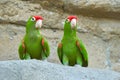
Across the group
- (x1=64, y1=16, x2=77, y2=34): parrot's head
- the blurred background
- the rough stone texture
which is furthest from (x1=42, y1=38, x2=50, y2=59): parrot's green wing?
the blurred background

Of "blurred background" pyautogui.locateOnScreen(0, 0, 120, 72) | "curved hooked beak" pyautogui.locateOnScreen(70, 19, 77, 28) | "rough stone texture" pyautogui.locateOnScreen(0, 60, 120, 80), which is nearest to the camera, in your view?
"rough stone texture" pyautogui.locateOnScreen(0, 60, 120, 80)

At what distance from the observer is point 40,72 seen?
162 cm

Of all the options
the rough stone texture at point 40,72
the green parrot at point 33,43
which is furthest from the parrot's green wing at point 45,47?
the rough stone texture at point 40,72

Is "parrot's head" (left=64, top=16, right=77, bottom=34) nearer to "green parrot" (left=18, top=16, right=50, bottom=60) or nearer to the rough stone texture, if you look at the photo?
"green parrot" (left=18, top=16, right=50, bottom=60)

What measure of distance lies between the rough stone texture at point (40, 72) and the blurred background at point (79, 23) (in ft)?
2.36

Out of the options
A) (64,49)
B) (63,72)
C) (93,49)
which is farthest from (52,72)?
(93,49)

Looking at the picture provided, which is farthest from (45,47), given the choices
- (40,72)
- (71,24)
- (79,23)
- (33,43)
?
(79,23)

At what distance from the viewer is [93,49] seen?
96.0 inches

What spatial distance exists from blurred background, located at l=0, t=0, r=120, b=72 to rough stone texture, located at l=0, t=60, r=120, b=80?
2.36 ft

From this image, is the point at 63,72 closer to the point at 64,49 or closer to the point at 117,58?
the point at 64,49

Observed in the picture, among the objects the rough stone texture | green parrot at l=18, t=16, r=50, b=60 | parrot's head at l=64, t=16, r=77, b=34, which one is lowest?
the rough stone texture

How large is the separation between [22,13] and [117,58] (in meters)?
0.67

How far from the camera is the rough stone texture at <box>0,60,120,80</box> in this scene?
1.60m

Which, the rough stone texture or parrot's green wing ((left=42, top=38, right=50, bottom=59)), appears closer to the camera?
the rough stone texture
